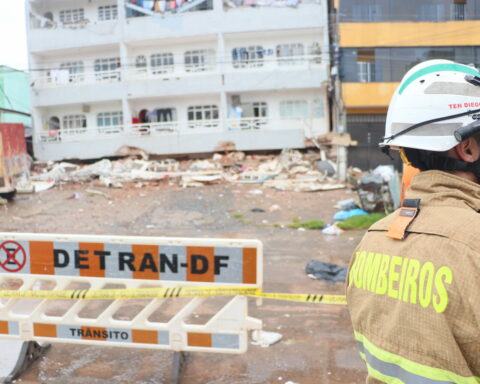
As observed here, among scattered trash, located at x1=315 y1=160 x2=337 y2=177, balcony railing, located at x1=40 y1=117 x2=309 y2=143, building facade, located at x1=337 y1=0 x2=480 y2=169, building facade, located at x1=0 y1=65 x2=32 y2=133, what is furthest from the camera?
building facade, located at x1=0 y1=65 x2=32 y2=133

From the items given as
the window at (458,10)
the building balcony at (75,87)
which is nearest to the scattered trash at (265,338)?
the window at (458,10)

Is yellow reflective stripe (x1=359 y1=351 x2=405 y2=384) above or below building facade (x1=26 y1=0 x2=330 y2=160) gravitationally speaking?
below

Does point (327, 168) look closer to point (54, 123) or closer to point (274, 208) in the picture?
point (274, 208)

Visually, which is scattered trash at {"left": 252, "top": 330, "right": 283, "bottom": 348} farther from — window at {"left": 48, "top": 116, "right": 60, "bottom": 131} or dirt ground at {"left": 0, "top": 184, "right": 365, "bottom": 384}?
window at {"left": 48, "top": 116, "right": 60, "bottom": 131}

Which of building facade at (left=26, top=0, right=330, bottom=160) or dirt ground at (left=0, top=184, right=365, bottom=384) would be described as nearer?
dirt ground at (left=0, top=184, right=365, bottom=384)

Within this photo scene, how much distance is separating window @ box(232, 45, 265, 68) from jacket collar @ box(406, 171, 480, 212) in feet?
86.8

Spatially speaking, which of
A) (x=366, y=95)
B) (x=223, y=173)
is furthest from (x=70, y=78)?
(x=366, y=95)


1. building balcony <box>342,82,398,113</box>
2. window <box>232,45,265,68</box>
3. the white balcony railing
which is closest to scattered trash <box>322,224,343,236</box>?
building balcony <box>342,82,398,113</box>

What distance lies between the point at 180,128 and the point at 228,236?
57.3 ft

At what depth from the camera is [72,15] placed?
2922 centimetres

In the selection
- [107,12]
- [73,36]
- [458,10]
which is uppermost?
[107,12]

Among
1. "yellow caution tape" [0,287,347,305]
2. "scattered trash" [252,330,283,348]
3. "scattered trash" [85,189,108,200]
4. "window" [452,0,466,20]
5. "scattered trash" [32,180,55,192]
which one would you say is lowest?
"scattered trash" [252,330,283,348]

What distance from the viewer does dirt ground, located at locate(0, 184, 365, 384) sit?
12.1ft

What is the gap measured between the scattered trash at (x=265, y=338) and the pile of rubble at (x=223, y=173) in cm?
1238
